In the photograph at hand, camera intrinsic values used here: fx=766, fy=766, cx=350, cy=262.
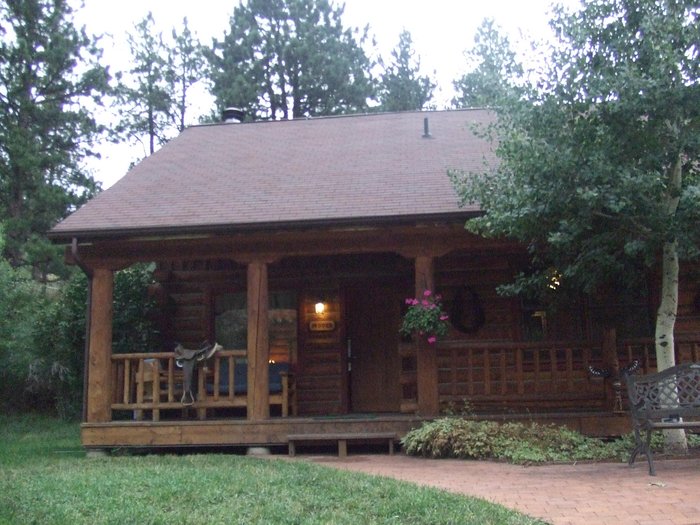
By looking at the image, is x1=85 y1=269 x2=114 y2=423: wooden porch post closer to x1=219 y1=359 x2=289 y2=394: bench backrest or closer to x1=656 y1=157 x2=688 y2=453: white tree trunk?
x1=219 y1=359 x2=289 y2=394: bench backrest

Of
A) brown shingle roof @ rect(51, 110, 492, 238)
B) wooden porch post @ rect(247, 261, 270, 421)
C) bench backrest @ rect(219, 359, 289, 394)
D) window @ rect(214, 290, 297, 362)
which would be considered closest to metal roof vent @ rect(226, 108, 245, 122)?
brown shingle roof @ rect(51, 110, 492, 238)

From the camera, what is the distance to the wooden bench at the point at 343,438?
9.30m

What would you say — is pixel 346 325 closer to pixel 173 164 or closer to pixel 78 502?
pixel 173 164

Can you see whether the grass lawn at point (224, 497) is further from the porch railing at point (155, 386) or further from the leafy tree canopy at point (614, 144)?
the leafy tree canopy at point (614, 144)

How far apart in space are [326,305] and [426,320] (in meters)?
3.40

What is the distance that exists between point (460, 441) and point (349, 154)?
6188 millimetres

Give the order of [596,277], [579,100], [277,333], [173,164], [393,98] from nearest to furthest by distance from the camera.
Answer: [579,100], [596,277], [277,333], [173,164], [393,98]

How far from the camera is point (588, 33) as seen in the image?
7.94m

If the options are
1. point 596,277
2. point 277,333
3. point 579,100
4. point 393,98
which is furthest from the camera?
point 393,98

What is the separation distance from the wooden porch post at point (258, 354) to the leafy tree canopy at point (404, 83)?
2114 centimetres

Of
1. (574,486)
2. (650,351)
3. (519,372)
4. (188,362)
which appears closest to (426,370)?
(519,372)

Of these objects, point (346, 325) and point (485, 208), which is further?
point (346, 325)

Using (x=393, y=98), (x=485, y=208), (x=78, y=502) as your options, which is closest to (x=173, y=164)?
(x=485, y=208)

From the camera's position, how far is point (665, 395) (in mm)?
7426
